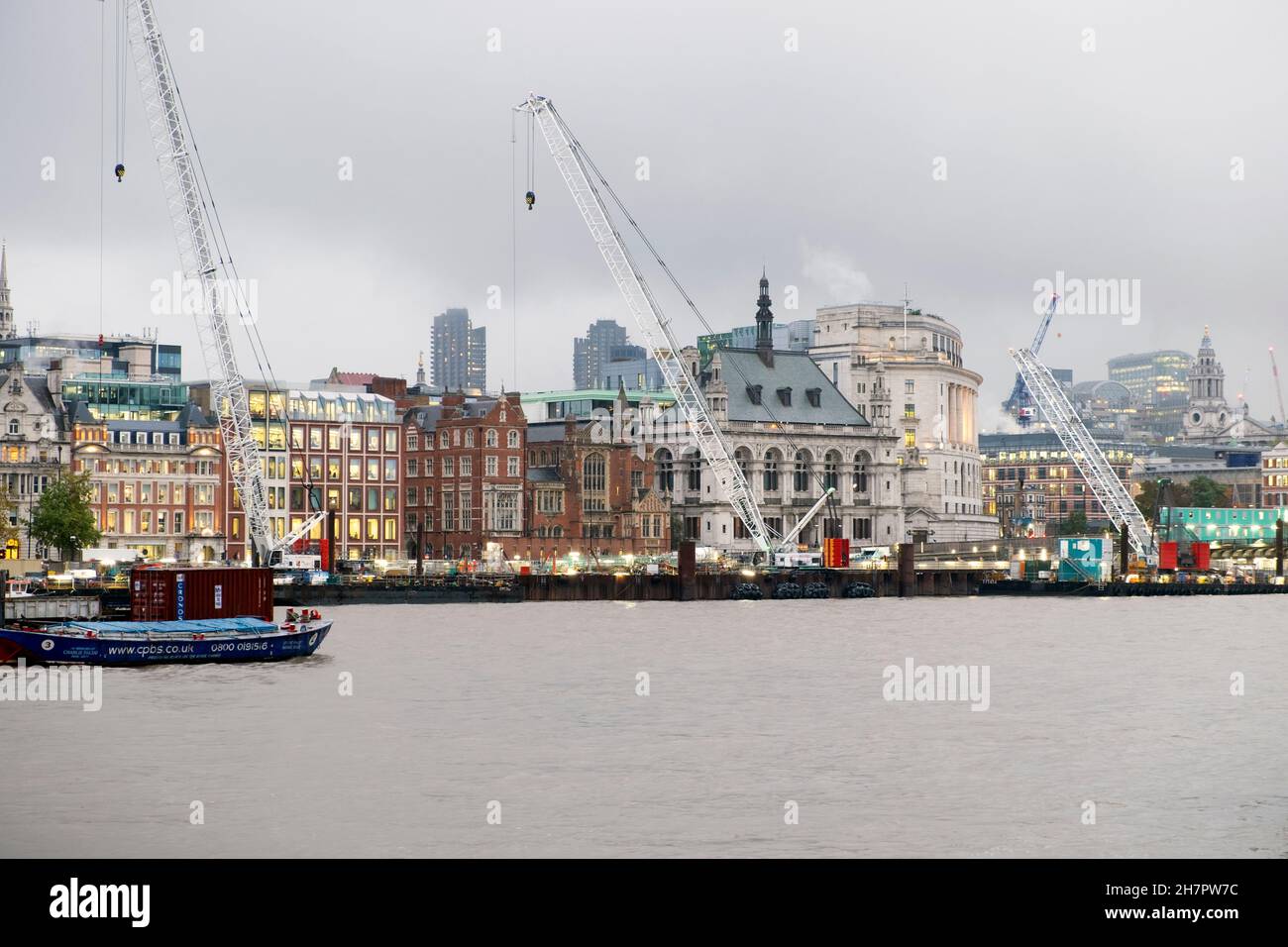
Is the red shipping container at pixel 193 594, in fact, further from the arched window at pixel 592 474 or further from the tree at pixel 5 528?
the arched window at pixel 592 474

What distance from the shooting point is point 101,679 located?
7319 centimetres

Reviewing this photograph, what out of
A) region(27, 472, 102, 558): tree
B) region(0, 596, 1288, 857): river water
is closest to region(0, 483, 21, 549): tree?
region(27, 472, 102, 558): tree

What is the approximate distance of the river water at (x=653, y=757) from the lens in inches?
1534

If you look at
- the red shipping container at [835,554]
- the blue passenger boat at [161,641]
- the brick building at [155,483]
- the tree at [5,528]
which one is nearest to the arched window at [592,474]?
the red shipping container at [835,554]

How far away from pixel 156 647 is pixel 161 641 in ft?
1.12

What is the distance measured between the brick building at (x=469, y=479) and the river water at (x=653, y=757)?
79.0 m

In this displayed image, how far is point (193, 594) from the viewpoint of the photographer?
87.9 metres

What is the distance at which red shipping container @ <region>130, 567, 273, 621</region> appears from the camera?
87125mm

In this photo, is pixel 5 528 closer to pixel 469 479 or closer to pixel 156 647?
pixel 156 647

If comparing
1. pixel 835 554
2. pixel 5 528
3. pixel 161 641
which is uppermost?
pixel 5 528

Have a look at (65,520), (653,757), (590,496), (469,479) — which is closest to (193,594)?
(653,757)

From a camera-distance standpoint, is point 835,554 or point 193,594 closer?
point 193,594
